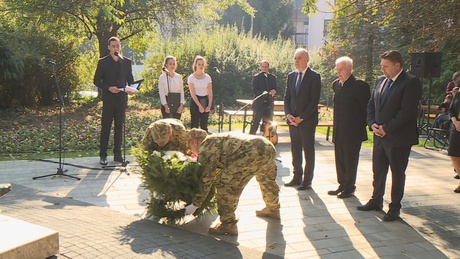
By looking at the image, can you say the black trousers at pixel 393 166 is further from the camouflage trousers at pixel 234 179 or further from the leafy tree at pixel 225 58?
the leafy tree at pixel 225 58

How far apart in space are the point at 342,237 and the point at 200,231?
1.54 m

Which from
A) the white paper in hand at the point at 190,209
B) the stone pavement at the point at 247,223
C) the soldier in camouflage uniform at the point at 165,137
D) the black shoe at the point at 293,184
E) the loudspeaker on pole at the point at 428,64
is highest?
the loudspeaker on pole at the point at 428,64

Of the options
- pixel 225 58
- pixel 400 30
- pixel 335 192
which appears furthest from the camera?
pixel 225 58

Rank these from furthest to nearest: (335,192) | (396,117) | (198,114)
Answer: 1. (198,114)
2. (335,192)
3. (396,117)

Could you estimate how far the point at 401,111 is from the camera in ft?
18.8

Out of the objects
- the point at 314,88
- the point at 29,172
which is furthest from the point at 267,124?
the point at 29,172

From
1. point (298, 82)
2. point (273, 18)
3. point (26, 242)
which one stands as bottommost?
point (26, 242)

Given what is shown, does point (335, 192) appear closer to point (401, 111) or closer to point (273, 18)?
point (401, 111)

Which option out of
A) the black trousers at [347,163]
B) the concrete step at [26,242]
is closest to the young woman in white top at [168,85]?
the black trousers at [347,163]

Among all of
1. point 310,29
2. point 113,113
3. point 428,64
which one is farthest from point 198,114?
point 310,29

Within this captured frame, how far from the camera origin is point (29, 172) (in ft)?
27.4

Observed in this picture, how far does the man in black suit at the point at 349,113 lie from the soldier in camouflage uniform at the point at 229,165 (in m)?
1.85

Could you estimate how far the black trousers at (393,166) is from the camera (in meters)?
5.87

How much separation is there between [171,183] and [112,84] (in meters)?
4.18
